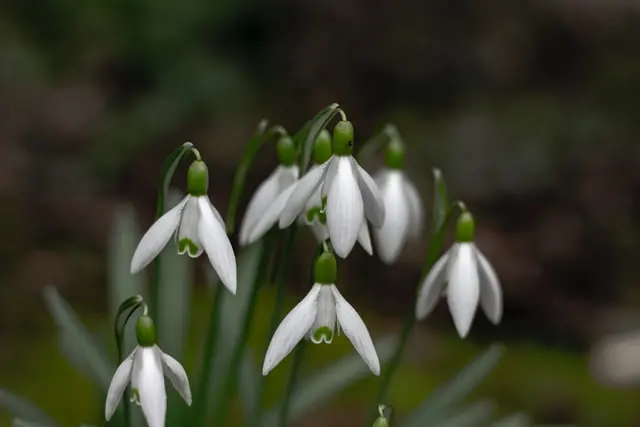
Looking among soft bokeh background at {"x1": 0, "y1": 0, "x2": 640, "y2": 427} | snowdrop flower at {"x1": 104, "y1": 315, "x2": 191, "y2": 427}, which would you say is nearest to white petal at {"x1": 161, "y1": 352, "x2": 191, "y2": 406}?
snowdrop flower at {"x1": 104, "y1": 315, "x2": 191, "y2": 427}

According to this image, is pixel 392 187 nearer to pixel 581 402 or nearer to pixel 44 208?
pixel 581 402

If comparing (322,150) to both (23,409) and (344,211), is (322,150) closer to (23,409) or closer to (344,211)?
(344,211)

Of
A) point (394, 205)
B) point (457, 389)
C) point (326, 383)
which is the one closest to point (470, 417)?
point (457, 389)

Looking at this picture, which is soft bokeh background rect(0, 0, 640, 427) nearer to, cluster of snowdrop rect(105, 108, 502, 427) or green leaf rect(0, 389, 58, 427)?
green leaf rect(0, 389, 58, 427)

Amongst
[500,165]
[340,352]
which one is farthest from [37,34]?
[340,352]

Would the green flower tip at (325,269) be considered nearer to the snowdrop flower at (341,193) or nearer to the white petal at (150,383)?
the snowdrop flower at (341,193)

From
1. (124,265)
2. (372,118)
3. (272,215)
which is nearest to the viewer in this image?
(272,215)
